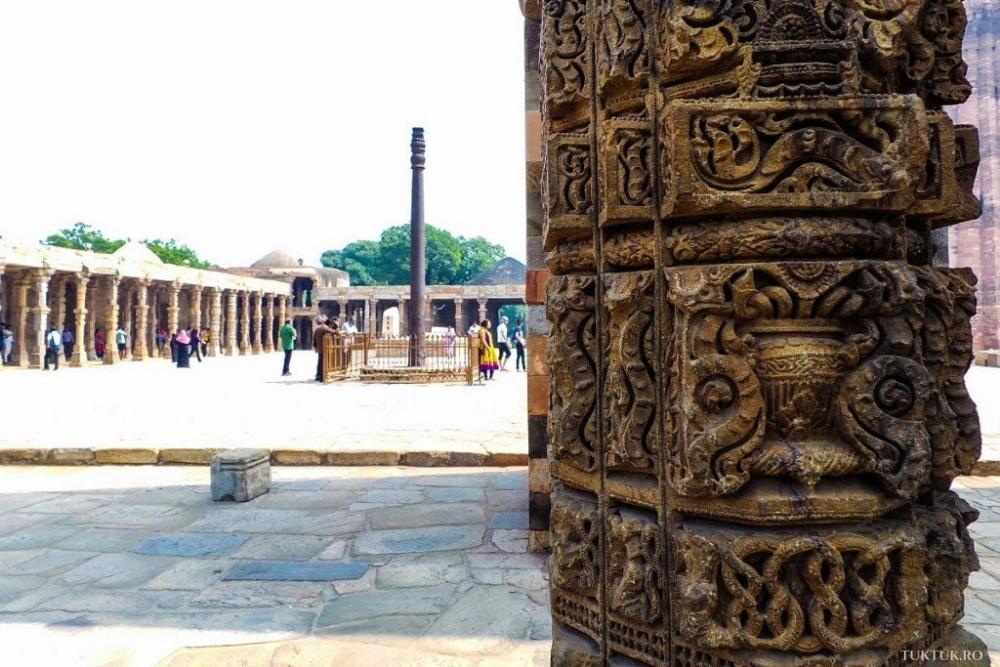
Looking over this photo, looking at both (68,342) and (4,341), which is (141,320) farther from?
(4,341)

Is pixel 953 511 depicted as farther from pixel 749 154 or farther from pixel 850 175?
pixel 749 154

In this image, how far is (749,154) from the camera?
1.39 m

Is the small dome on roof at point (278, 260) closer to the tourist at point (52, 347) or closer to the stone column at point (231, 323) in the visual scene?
the stone column at point (231, 323)

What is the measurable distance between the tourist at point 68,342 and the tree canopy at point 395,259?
115 feet

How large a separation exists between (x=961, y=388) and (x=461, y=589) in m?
2.18

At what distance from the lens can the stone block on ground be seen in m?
4.48

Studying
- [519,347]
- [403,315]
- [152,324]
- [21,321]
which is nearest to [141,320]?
[152,324]

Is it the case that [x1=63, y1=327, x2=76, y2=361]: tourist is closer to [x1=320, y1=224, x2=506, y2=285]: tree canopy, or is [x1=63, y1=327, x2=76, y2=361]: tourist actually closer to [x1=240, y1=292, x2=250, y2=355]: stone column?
[x1=240, y1=292, x2=250, y2=355]: stone column

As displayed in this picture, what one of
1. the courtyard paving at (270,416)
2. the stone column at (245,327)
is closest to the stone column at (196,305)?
Result: the stone column at (245,327)

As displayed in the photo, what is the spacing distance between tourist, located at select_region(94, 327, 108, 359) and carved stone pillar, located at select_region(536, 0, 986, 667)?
102 feet

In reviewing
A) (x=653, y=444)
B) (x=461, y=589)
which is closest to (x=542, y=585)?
(x=461, y=589)

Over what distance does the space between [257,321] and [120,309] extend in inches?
373

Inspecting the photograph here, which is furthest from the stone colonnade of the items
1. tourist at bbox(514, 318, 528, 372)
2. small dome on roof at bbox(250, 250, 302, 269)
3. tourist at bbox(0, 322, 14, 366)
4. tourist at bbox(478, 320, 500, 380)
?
tourist at bbox(514, 318, 528, 372)

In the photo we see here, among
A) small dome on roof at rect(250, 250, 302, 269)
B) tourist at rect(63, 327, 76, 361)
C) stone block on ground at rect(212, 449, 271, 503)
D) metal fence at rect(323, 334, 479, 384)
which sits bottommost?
stone block on ground at rect(212, 449, 271, 503)
